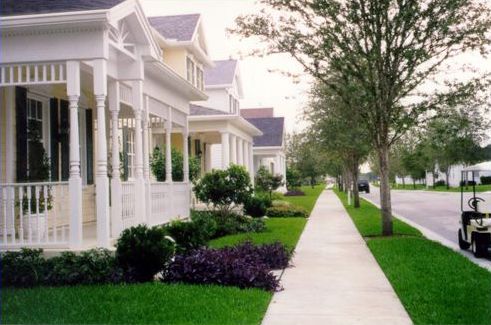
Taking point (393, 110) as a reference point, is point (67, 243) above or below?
below

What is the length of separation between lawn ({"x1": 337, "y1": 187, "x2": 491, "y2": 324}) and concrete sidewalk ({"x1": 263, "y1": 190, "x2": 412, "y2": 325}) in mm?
188

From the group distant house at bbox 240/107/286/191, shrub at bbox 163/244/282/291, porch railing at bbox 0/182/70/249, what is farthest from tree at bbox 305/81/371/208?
distant house at bbox 240/107/286/191

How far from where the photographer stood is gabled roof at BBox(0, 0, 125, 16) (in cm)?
971

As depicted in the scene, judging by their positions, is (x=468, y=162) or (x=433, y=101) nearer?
(x=433, y=101)

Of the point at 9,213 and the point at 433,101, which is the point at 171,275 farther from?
the point at 433,101

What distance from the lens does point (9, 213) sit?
9734 mm

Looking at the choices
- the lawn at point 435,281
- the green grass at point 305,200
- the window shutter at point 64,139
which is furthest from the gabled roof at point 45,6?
the green grass at point 305,200

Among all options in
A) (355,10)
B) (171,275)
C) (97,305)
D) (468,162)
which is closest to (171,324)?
(97,305)

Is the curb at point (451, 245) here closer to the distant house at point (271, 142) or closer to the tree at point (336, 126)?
the tree at point (336, 126)

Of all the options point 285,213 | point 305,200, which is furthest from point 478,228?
point 305,200

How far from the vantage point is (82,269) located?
342 inches

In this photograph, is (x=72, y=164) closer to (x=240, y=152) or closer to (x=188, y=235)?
(x=188, y=235)

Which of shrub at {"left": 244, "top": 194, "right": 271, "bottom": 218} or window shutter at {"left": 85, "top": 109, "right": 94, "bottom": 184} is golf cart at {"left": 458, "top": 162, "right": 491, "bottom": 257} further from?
shrub at {"left": 244, "top": 194, "right": 271, "bottom": 218}

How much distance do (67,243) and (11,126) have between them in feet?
9.80
